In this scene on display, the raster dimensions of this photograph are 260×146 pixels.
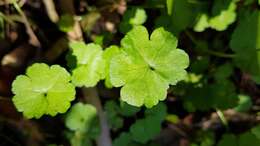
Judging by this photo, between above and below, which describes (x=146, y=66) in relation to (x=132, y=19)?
above

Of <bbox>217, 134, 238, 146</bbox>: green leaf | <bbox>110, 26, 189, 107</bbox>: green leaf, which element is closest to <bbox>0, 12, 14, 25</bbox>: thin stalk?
<bbox>110, 26, 189, 107</bbox>: green leaf

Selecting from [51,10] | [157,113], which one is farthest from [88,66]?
[51,10]

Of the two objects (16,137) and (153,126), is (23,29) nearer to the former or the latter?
(16,137)

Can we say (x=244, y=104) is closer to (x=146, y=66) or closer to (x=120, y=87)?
(x=120, y=87)

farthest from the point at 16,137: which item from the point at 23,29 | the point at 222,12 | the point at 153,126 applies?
the point at 222,12

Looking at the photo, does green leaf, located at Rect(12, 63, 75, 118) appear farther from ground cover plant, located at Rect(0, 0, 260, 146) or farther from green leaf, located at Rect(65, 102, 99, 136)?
green leaf, located at Rect(65, 102, 99, 136)

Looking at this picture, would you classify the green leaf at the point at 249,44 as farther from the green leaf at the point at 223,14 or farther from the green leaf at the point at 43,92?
the green leaf at the point at 43,92

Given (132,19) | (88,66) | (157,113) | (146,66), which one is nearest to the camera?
(146,66)
